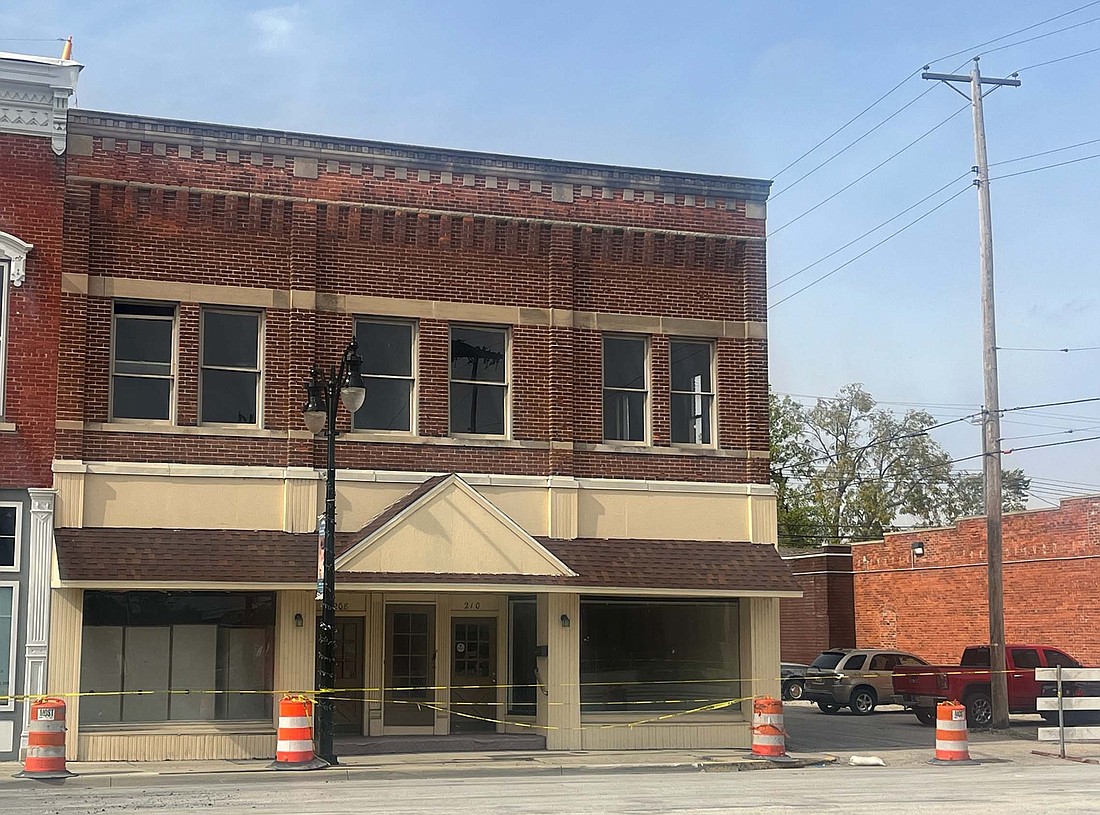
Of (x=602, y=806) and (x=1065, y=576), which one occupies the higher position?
(x=1065, y=576)

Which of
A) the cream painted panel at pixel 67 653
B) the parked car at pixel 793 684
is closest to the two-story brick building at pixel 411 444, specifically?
the cream painted panel at pixel 67 653

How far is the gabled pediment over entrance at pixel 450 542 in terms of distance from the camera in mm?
21391

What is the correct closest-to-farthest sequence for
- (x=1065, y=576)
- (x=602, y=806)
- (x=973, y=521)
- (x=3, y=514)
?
(x=602, y=806) → (x=3, y=514) → (x=1065, y=576) → (x=973, y=521)

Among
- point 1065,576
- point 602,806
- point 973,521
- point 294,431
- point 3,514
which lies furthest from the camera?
point 973,521

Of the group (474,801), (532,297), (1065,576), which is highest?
(532,297)

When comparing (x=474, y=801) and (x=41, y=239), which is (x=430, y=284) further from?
(x=474, y=801)

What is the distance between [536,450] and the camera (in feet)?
77.3

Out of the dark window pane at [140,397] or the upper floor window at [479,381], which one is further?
the upper floor window at [479,381]

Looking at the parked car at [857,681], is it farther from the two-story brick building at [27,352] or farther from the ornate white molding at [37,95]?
the ornate white molding at [37,95]

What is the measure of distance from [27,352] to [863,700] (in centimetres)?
2213

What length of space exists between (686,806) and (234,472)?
1018 centimetres

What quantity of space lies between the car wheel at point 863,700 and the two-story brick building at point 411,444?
11.4m

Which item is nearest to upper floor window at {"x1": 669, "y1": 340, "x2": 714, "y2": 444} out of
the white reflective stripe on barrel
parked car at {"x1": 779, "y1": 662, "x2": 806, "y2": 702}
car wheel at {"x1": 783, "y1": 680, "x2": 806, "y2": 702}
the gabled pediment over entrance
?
the gabled pediment over entrance

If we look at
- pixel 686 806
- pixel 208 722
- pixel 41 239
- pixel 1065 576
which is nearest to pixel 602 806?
pixel 686 806
